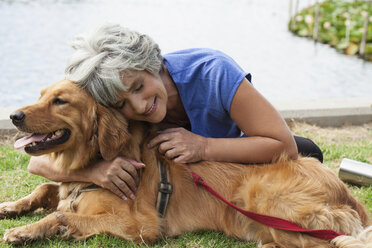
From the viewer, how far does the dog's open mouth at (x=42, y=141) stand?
9.55 feet

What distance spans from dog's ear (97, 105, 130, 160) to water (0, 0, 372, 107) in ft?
16.4

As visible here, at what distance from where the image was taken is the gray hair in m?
2.82

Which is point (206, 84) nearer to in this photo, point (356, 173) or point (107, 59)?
point (107, 59)

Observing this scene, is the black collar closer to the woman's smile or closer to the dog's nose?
the woman's smile

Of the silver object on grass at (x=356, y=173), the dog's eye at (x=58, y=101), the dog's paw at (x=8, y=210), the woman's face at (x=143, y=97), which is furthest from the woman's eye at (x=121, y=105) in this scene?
the silver object on grass at (x=356, y=173)

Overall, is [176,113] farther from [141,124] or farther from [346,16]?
[346,16]

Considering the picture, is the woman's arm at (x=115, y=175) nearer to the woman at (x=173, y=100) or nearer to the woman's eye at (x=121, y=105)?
the woman at (x=173, y=100)

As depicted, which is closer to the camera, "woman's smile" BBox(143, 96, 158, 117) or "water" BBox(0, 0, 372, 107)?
"woman's smile" BBox(143, 96, 158, 117)

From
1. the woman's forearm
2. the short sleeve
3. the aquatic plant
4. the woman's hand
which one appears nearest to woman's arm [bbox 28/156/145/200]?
the woman's hand

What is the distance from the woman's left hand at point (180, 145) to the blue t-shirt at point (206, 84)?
0.74ft

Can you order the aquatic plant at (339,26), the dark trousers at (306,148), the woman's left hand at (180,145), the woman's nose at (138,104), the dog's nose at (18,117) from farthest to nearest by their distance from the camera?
the aquatic plant at (339,26), the dark trousers at (306,148), the woman's left hand at (180,145), the woman's nose at (138,104), the dog's nose at (18,117)

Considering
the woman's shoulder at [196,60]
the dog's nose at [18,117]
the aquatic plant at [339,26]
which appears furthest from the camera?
the aquatic plant at [339,26]

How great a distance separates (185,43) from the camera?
13.3 metres

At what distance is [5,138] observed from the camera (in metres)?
5.25
